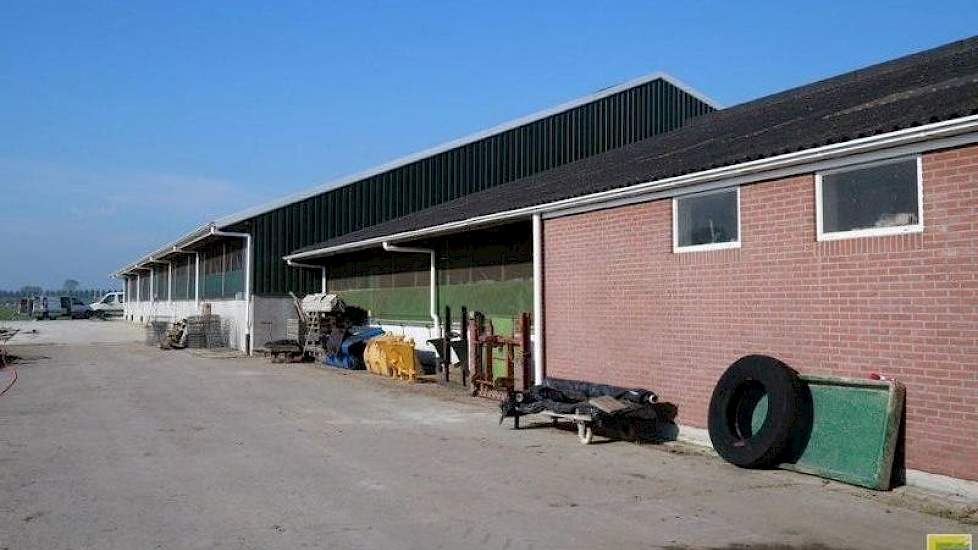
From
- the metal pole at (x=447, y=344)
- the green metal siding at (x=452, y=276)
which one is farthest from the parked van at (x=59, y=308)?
the metal pole at (x=447, y=344)

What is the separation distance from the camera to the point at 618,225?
1180 centimetres

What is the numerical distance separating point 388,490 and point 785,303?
4.74 meters

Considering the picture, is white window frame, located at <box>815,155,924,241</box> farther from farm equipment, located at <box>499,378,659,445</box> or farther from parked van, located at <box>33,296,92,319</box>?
parked van, located at <box>33,296,92,319</box>

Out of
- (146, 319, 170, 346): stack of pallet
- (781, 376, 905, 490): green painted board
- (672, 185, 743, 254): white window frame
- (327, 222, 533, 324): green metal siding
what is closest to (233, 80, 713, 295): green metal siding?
(327, 222, 533, 324): green metal siding

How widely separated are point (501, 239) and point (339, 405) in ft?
15.9

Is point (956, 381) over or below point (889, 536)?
over

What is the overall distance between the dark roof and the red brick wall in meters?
0.56

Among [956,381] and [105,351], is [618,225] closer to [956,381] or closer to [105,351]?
[956,381]

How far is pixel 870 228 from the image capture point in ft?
27.0

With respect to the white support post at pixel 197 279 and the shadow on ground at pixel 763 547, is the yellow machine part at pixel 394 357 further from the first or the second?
the white support post at pixel 197 279

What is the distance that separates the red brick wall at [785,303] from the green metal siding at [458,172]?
1320cm

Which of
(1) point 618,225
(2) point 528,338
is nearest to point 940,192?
(1) point 618,225

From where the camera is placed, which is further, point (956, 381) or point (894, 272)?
point (894, 272)

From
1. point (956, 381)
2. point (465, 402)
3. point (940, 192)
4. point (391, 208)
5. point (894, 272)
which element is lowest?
point (465, 402)
